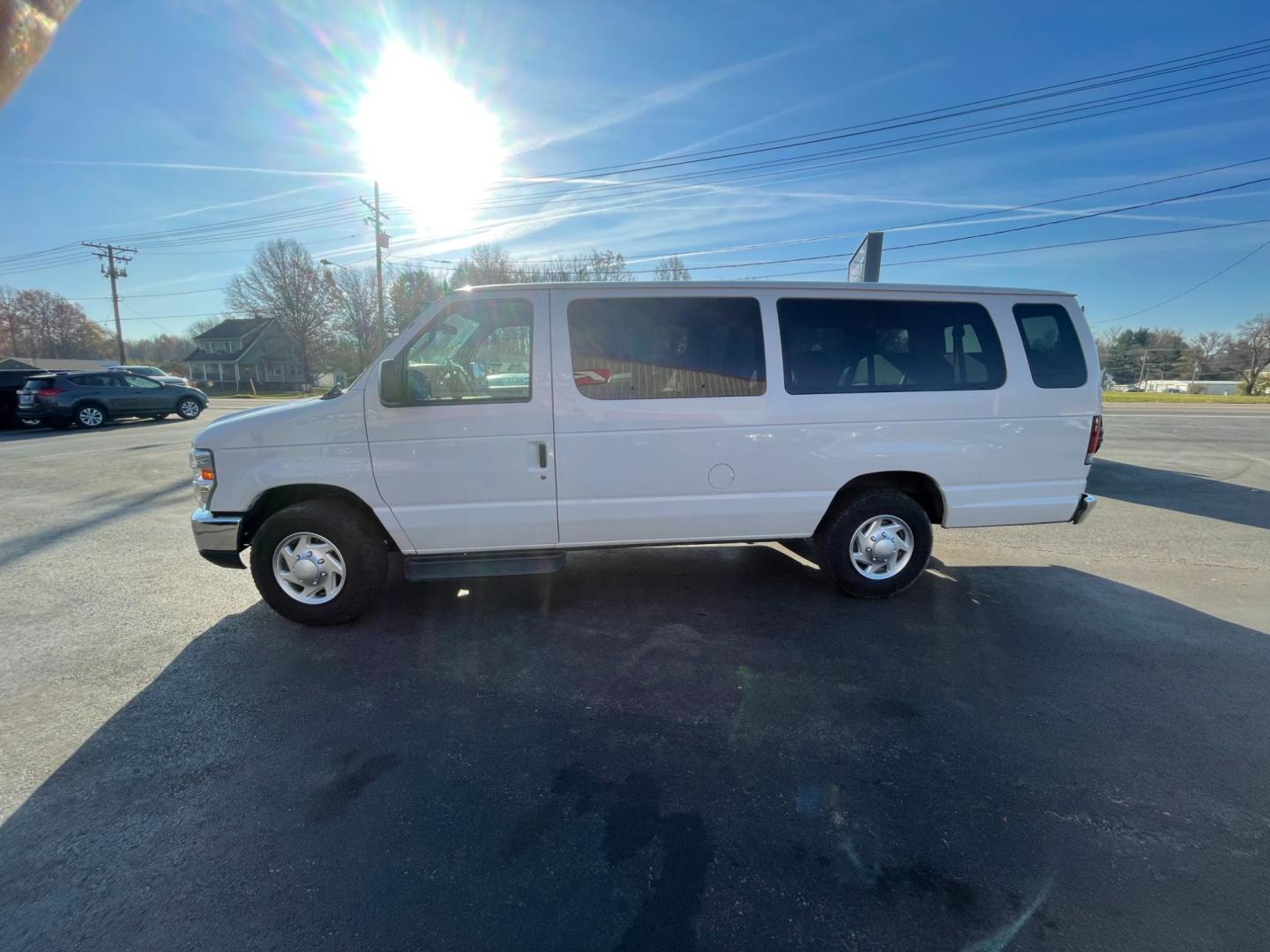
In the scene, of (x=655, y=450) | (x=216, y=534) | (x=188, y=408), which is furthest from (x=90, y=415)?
(x=655, y=450)

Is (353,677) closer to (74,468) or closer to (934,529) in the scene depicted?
(934,529)

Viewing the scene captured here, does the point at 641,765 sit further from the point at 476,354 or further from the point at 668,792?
the point at 476,354

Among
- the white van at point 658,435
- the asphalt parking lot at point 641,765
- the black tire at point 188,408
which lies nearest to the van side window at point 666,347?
the white van at point 658,435

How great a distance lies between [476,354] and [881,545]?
3257 mm

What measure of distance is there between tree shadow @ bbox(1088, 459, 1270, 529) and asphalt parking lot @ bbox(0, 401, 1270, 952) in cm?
289

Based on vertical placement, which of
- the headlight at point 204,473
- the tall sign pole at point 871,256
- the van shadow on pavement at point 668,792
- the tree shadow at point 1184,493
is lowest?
the van shadow on pavement at point 668,792

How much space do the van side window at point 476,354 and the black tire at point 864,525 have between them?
247 cm

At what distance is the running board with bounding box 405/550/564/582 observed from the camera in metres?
3.81

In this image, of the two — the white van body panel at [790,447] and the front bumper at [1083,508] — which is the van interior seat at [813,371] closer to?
the white van body panel at [790,447]

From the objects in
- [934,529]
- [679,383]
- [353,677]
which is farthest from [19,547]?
[934,529]

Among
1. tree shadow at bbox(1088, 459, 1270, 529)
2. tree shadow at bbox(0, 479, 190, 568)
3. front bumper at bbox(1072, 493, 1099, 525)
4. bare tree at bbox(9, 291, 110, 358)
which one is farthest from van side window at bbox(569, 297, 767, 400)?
Answer: bare tree at bbox(9, 291, 110, 358)

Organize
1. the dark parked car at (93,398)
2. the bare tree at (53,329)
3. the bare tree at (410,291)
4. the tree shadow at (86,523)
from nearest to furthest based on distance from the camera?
the tree shadow at (86,523) < the dark parked car at (93,398) < the bare tree at (410,291) < the bare tree at (53,329)

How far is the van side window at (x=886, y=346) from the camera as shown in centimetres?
398

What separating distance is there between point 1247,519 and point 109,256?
60.2 metres
